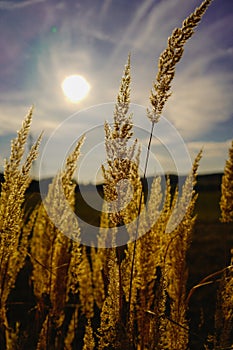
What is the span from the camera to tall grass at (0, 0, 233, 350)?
1846mm

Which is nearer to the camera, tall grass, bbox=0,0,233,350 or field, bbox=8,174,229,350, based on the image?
tall grass, bbox=0,0,233,350

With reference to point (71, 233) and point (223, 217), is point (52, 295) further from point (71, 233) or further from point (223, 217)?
point (223, 217)

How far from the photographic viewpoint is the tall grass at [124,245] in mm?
1846

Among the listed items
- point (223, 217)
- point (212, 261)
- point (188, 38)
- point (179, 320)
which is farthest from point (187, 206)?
point (212, 261)

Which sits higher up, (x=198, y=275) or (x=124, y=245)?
(x=198, y=275)

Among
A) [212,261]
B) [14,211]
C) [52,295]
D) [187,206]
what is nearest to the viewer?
[14,211]

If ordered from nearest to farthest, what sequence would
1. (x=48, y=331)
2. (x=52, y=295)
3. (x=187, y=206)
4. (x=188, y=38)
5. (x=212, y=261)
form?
(x=188, y=38) < (x=48, y=331) < (x=187, y=206) < (x=52, y=295) < (x=212, y=261)

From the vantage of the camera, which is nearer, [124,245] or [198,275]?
[124,245]

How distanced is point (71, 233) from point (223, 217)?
1.21 meters

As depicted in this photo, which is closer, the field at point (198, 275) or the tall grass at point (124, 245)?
the tall grass at point (124, 245)

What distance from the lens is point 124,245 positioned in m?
2.19

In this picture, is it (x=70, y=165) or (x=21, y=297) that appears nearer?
(x=70, y=165)

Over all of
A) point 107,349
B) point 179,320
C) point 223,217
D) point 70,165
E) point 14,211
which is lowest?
point 107,349

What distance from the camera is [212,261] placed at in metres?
11.6
